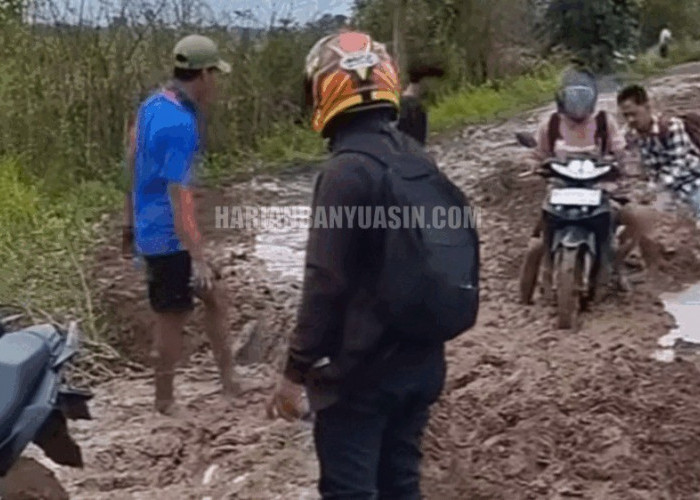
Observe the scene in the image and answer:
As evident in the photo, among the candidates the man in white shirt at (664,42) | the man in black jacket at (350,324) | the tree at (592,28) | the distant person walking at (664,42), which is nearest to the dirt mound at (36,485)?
the man in black jacket at (350,324)

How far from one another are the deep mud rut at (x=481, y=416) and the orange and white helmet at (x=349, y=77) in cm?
197

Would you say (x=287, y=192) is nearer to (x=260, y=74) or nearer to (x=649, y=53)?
(x=260, y=74)

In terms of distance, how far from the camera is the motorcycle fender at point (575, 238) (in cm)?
821

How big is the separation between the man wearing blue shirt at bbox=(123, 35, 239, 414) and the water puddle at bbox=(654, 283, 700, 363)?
2.41m

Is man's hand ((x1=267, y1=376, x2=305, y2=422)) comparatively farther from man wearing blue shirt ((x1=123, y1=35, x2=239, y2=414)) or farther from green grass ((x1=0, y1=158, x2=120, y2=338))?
green grass ((x1=0, y1=158, x2=120, y2=338))

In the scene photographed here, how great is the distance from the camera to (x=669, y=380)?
7070 millimetres

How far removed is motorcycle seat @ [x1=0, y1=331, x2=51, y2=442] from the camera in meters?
3.36

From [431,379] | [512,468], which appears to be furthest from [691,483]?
[431,379]

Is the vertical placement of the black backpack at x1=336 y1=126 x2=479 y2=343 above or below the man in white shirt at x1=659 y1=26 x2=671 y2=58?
above

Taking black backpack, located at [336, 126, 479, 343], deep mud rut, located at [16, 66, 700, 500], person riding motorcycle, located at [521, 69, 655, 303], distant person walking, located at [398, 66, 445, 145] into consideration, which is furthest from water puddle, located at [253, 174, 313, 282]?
black backpack, located at [336, 126, 479, 343]

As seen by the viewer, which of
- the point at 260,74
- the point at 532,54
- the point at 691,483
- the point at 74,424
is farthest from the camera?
the point at 532,54

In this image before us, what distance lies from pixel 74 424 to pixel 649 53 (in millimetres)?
27810

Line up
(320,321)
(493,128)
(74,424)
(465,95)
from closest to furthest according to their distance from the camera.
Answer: (320,321) → (74,424) → (493,128) → (465,95)

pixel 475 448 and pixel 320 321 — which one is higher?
pixel 320 321
